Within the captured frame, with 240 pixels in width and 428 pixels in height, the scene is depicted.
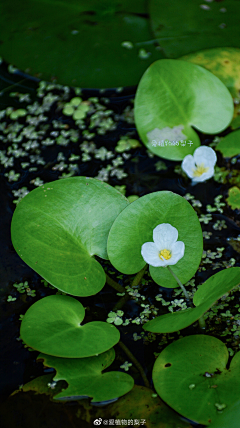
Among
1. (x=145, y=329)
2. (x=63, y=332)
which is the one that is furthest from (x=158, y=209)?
(x=63, y=332)

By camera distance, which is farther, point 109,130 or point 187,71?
point 109,130

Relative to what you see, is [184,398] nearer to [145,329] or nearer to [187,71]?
[145,329]

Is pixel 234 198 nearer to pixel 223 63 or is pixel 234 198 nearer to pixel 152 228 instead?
pixel 152 228

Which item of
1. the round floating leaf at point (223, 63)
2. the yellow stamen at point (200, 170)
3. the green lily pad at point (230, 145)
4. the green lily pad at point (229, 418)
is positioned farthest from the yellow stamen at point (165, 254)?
the round floating leaf at point (223, 63)

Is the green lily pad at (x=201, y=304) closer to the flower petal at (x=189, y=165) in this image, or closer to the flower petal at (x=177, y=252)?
the flower petal at (x=177, y=252)

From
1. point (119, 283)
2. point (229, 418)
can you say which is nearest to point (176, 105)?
point (119, 283)
